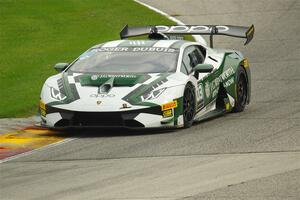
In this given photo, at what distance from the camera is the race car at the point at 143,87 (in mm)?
14195

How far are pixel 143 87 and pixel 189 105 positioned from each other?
0.87m

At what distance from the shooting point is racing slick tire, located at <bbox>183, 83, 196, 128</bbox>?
14.7 m

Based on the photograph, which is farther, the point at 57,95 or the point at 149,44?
the point at 149,44

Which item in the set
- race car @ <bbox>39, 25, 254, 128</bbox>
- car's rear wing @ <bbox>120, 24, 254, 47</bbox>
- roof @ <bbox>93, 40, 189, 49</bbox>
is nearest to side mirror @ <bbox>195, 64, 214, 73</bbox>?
race car @ <bbox>39, 25, 254, 128</bbox>

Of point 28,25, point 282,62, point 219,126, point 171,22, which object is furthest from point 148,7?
point 219,126

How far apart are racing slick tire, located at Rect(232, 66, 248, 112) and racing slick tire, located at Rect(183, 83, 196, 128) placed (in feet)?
5.91

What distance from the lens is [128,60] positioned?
1534 cm

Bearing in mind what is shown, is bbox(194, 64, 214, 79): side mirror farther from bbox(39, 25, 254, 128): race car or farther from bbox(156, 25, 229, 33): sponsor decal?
bbox(156, 25, 229, 33): sponsor decal

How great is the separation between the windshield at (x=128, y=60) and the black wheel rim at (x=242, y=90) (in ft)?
5.86

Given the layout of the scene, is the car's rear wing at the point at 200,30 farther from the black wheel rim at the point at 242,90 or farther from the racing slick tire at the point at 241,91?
the black wheel rim at the point at 242,90

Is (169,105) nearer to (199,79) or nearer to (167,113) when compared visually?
(167,113)

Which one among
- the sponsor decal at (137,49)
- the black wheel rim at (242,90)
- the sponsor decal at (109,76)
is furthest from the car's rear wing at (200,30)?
the sponsor decal at (109,76)

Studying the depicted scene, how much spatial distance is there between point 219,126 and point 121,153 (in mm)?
2661

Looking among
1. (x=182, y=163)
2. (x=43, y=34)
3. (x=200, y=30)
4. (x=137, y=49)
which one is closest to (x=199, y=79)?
(x=137, y=49)
